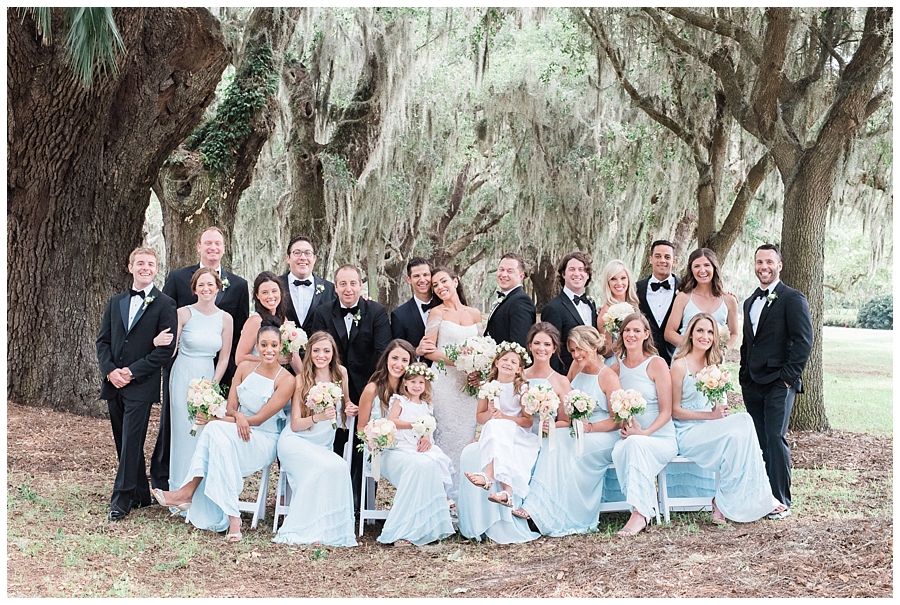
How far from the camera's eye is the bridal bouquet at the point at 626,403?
5512mm

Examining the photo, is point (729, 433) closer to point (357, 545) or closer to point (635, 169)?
point (357, 545)

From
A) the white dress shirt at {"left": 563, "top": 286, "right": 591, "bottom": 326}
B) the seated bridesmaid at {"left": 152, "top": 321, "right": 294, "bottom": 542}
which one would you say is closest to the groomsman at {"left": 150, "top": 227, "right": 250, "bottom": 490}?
the seated bridesmaid at {"left": 152, "top": 321, "right": 294, "bottom": 542}

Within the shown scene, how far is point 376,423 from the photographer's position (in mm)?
5355

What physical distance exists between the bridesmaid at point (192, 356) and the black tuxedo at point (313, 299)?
471mm

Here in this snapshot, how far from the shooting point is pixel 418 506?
534cm

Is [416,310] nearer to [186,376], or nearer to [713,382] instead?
[186,376]

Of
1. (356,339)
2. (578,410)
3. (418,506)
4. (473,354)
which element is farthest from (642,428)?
(356,339)

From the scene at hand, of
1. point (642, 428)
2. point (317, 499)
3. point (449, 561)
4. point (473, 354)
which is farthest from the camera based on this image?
point (642, 428)

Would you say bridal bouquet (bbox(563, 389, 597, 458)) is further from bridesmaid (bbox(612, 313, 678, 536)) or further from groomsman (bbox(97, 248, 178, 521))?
groomsman (bbox(97, 248, 178, 521))

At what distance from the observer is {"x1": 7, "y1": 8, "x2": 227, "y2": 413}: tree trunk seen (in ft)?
28.3

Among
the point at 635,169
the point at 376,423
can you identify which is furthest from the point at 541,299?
the point at 376,423

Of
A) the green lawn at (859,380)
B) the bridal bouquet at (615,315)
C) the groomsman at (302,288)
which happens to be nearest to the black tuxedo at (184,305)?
the groomsman at (302,288)

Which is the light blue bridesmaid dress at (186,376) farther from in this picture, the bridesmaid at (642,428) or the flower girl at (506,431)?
the bridesmaid at (642,428)

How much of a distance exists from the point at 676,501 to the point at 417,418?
1.81 metres
